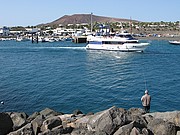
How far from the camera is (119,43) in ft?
224

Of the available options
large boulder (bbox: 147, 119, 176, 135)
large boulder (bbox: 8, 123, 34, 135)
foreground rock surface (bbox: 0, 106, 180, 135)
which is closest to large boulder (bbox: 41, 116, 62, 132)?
foreground rock surface (bbox: 0, 106, 180, 135)

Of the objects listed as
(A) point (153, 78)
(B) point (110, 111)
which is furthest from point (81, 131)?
(A) point (153, 78)

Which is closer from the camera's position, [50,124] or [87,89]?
[50,124]

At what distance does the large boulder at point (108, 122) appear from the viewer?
10.6 m

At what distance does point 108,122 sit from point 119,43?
58228 millimetres

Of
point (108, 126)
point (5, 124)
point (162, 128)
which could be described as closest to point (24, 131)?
point (5, 124)

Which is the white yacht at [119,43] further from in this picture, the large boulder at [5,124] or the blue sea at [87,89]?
the large boulder at [5,124]

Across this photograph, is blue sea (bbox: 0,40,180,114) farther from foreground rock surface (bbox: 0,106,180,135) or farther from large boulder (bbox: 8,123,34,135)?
large boulder (bbox: 8,123,34,135)

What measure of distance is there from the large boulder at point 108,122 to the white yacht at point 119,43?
55427 mm

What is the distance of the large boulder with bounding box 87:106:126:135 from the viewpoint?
1056cm

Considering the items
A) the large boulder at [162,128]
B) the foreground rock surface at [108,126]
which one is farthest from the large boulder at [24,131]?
the large boulder at [162,128]

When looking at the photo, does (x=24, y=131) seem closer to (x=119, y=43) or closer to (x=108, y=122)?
(x=108, y=122)

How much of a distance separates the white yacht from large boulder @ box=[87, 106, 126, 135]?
5543 cm

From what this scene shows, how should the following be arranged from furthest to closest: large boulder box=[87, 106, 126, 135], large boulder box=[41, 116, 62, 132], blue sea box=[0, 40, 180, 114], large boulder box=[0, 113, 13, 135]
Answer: blue sea box=[0, 40, 180, 114] → large boulder box=[41, 116, 62, 132] → large boulder box=[0, 113, 13, 135] → large boulder box=[87, 106, 126, 135]
